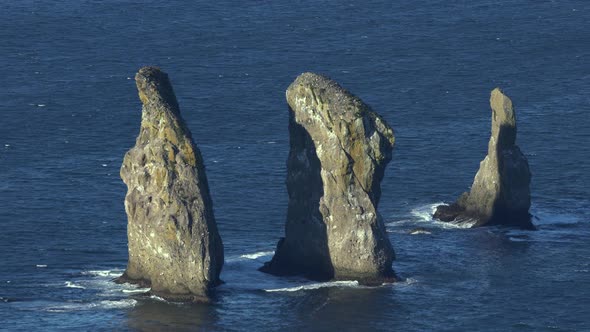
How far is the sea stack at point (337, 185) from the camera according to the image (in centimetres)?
15162

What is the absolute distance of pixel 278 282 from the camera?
153m

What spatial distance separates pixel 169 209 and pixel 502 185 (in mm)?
36796

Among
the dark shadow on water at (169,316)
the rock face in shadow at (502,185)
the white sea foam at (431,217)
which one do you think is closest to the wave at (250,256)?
the dark shadow on water at (169,316)

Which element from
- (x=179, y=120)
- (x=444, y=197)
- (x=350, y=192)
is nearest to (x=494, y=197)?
(x=444, y=197)

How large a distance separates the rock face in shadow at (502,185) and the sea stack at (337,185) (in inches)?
768

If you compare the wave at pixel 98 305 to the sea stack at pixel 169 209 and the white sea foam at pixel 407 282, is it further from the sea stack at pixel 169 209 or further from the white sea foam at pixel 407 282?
the white sea foam at pixel 407 282

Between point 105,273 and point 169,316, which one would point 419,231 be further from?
point 169,316

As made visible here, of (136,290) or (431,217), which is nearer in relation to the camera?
(136,290)

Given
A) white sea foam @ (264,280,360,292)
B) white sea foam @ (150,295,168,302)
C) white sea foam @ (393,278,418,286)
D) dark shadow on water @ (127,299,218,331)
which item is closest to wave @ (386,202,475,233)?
white sea foam @ (393,278,418,286)

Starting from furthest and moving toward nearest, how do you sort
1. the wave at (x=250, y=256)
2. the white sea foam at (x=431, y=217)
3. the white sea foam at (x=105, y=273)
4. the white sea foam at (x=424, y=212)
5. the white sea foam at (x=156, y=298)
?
1. the white sea foam at (x=424, y=212)
2. the white sea foam at (x=431, y=217)
3. the wave at (x=250, y=256)
4. the white sea foam at (x=105, y=273)
5. the white sea foam at (x=156, y=298)

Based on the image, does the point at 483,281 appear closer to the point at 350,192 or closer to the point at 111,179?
the point at 350,192

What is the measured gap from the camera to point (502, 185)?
170125 mm

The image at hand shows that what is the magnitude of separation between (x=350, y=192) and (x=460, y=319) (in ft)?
50.6

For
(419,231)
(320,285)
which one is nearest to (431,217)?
(419,231)
